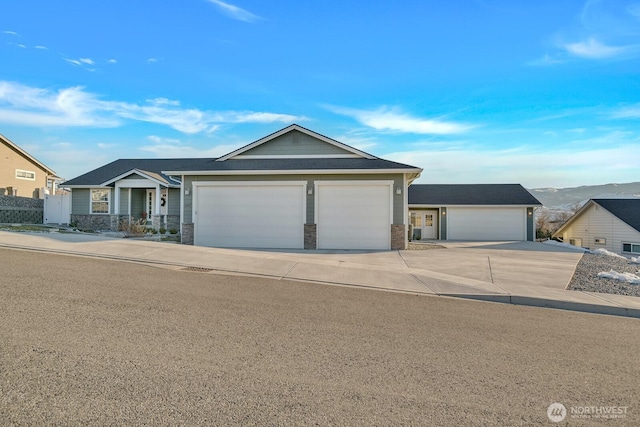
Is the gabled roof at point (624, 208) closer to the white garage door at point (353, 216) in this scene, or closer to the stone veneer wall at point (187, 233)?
the white garage door at point (353, 216)

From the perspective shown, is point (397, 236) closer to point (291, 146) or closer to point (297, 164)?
point (297, 164)

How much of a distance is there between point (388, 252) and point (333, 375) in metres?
11.9

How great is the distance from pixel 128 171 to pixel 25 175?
1230 centimetres

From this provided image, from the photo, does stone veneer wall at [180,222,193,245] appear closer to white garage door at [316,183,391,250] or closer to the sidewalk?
the sidewalk

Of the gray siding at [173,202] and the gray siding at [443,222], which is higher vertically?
the gray siding at [173,202]

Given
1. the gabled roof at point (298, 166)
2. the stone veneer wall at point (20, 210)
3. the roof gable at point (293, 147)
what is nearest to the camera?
the gabled roof at point (298, 166)

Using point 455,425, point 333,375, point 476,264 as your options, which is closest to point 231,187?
point 476,264

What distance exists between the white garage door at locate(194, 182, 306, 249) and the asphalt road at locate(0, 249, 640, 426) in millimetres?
9270

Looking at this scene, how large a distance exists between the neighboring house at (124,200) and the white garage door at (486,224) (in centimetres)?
1831

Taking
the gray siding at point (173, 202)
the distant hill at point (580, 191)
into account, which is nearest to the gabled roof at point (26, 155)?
the gray siding at point (173, 202)

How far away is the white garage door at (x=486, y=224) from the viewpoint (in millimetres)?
26156

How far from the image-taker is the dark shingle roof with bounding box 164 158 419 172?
1627cm

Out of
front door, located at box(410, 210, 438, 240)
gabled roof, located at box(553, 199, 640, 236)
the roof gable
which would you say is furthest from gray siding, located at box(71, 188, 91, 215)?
gabled roof, located at box(553, 199, 640, 236)

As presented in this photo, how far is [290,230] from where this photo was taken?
1645 centimetres
